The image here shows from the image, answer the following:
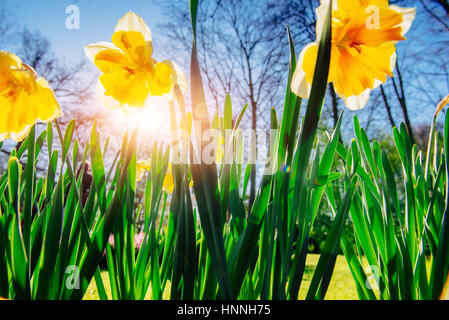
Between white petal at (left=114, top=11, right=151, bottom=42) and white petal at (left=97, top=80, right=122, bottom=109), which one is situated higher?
white petal at (left=114, top=11, right=151, bottom=42)

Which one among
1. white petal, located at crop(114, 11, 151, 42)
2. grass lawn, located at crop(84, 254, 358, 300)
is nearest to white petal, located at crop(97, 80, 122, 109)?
white petal, located at crop(114, 11, 151, 42)

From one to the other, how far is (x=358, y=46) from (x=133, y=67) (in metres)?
0.42

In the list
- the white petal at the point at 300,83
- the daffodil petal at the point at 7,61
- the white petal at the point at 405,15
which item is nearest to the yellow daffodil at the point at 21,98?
the daffodil petal at the point at 7,61

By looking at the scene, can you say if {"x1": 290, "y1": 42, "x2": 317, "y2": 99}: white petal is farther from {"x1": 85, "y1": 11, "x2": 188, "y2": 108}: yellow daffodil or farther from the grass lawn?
the grass lawn

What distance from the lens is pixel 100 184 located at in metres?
0.67

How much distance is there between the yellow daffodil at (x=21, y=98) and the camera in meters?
0.56

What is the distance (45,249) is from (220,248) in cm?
36

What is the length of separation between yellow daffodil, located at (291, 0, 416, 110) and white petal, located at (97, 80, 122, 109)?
1.32 feet

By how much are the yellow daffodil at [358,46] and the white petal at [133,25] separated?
322mm

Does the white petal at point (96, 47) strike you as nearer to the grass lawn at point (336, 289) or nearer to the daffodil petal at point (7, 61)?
the daffodil petal at point (7, 61)

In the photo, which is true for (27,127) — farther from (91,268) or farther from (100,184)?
(91,268)

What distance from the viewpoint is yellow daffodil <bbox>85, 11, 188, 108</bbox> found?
55 centimetres

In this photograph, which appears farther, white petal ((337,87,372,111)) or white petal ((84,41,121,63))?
white petal ((84,41,121,63))
